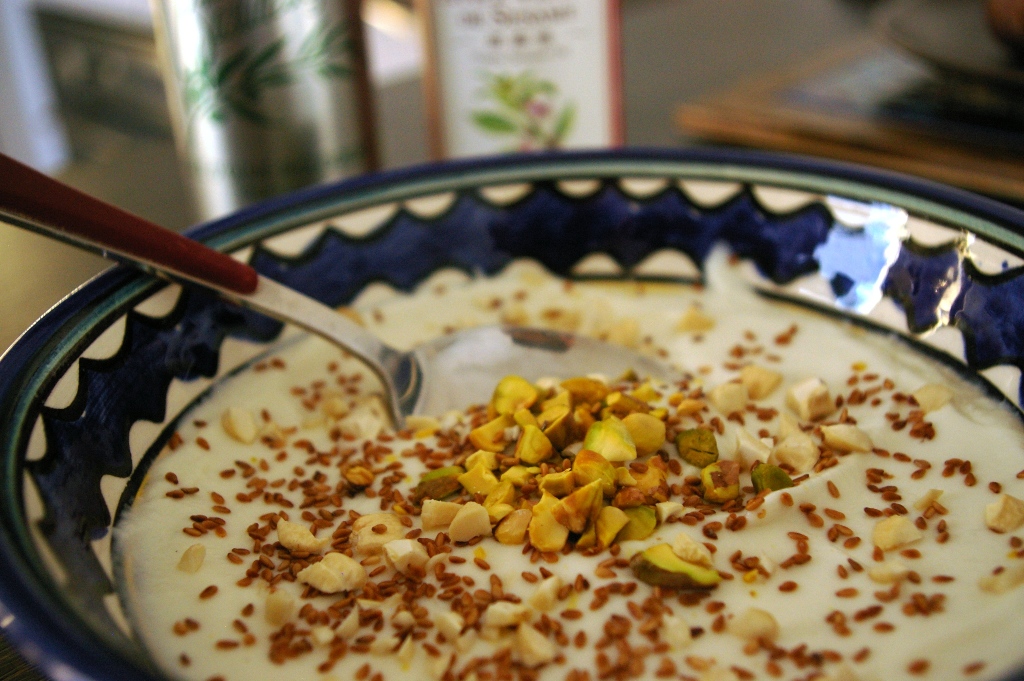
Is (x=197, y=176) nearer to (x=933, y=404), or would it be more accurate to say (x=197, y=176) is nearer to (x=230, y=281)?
(x=230, y=281)

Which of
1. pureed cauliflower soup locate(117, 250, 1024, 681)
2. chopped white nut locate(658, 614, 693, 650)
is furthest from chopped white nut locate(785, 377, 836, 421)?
chopped white nut locate(658, 614, 693, 650)

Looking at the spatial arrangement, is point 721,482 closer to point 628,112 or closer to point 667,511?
point 667,511

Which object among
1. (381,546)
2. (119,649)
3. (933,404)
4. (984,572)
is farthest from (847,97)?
(119,649)

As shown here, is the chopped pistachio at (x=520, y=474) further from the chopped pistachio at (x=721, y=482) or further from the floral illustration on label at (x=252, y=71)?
the floral illustration on label at (x=252, y=71)

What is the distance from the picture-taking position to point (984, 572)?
0.50m

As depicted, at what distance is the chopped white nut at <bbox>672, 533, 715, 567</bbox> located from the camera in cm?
51

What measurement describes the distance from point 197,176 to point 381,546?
505 millimetres

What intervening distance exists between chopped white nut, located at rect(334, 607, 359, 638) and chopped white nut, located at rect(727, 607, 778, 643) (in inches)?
7.9

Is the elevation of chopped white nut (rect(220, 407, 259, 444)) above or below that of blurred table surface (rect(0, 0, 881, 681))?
below

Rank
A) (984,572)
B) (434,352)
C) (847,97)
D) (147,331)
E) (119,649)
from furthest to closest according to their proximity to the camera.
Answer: (847,97), (434,352), (147,331), (984,572), (119,649)

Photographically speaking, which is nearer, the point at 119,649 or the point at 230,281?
the point at 119,649

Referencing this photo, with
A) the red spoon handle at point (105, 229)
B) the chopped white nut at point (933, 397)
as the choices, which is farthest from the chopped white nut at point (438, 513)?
the chopped white nut at point (933, 397)

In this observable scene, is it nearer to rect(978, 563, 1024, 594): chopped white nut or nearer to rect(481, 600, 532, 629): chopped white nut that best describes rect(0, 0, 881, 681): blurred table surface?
rect(481, 600, 532, 629): chopped white nut

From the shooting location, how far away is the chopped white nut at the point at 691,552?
1.68 feet
